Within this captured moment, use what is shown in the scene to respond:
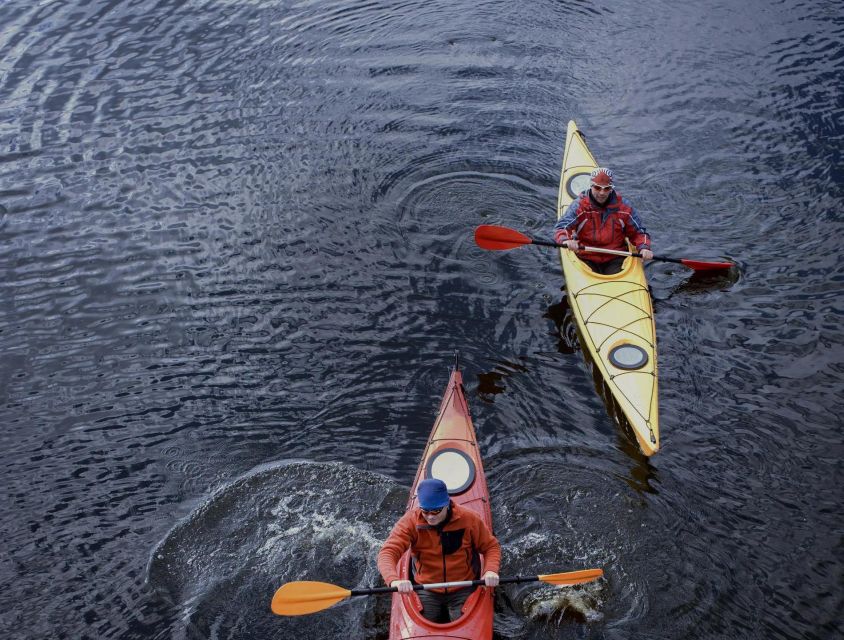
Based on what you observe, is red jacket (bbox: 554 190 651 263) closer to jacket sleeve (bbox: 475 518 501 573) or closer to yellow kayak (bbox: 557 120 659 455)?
yellow kayak (bbox: 557 120 659 455)

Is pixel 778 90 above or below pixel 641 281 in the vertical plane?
above

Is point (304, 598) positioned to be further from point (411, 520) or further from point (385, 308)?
point (385, 308)

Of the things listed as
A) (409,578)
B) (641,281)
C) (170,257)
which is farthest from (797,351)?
(170,257)

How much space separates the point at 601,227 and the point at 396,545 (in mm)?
5236

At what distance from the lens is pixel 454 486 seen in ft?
24.3

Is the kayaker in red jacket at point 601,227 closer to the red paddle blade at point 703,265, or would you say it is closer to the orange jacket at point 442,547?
the red paddle blade at point 703,265

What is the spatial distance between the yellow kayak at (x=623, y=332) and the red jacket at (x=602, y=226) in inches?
10.1

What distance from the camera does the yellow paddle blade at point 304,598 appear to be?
20.8ft

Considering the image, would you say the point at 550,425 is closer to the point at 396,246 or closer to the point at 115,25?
the point at 396,246

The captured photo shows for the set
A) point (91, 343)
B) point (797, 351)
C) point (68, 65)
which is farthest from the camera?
point (68, 65)

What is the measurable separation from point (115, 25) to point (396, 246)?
9.48 meters

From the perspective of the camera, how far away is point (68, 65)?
603 inches

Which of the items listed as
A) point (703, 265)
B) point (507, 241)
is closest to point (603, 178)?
point (507, 241)

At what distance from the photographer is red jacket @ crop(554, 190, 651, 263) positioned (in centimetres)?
981
